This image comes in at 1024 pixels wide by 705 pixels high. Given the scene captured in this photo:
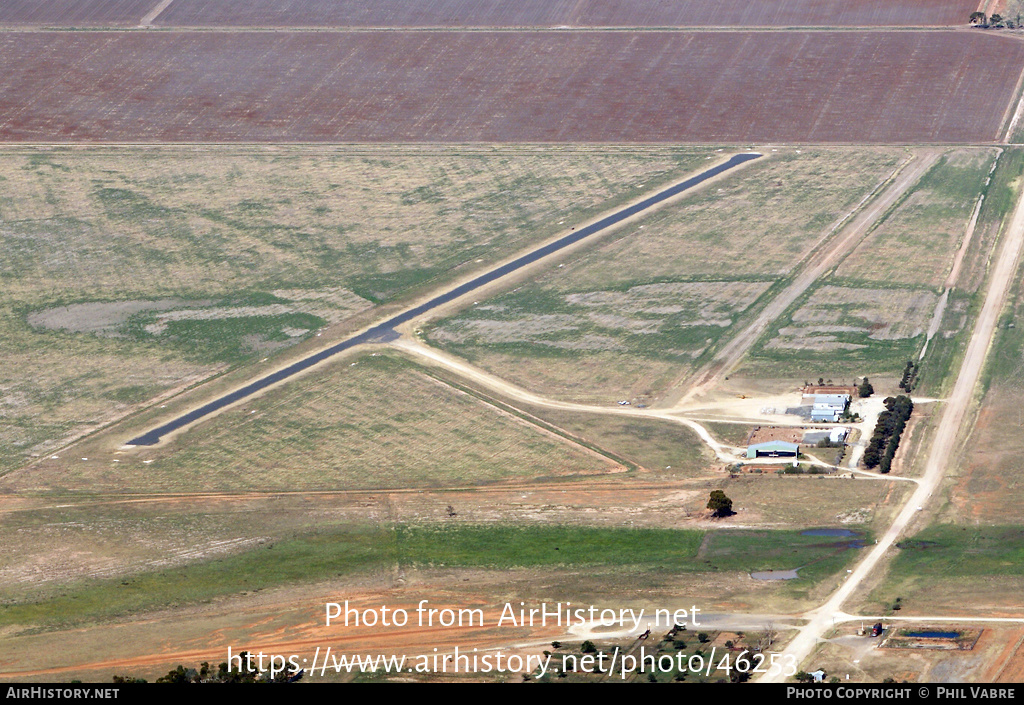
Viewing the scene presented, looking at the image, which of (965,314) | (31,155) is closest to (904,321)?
(965,314)

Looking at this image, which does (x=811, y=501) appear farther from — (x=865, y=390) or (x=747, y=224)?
(x=747, y=224)

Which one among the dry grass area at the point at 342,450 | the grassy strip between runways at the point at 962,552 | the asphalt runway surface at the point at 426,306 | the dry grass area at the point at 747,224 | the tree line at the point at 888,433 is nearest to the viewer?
the grassy strip between runways at the point at 962,552

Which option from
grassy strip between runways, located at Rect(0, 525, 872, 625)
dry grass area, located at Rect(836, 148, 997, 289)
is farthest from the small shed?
dry grass area, located at Rect(836, 148, 997, 289)

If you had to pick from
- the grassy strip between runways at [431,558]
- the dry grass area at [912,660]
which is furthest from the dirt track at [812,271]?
the dry grass area at [912,660]

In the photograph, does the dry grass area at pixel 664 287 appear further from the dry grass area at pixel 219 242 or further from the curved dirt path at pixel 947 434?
the curved dirt path at pixel 947 434

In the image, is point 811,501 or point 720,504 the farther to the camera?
point 811,501

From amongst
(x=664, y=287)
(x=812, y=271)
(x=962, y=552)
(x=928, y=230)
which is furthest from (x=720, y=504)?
(x=928, y=230)

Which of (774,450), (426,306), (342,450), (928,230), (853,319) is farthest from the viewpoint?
(928,230)
